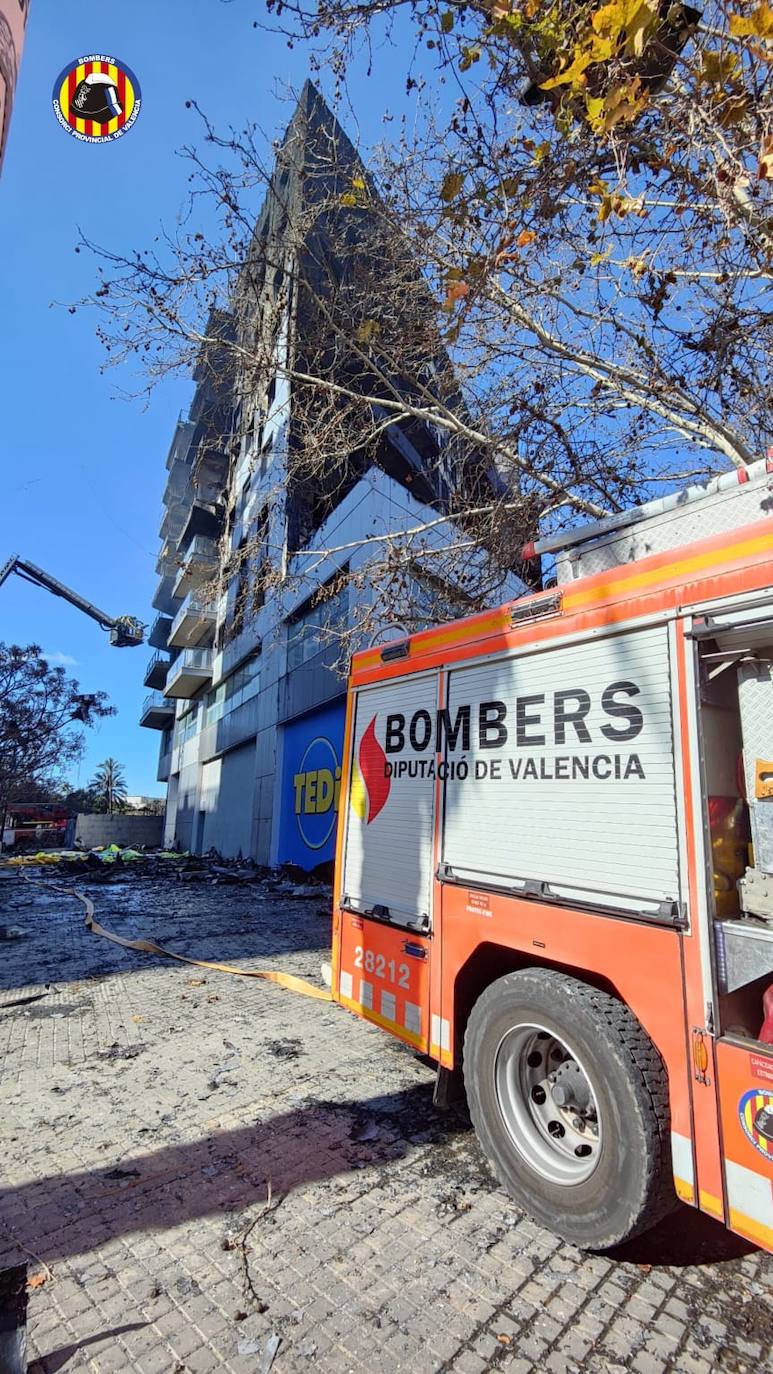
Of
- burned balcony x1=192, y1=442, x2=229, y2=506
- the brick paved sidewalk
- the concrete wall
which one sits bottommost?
the concrete wall

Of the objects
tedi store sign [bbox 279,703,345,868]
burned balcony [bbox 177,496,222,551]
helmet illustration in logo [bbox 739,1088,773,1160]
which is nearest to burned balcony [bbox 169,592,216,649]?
burned balcony [bbox 177,496,222,551]

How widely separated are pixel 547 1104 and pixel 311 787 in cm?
1548

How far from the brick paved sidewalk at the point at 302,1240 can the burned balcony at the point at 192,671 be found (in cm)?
3090

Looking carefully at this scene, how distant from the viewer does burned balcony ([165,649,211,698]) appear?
34.8m

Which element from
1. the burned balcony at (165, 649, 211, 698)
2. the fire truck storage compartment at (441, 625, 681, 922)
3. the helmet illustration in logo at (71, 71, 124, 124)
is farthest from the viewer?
the burned balcony at (165, 649, 211, 698)

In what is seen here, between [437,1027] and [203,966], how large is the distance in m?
5.09

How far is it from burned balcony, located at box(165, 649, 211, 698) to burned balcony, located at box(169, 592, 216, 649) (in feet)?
4.52

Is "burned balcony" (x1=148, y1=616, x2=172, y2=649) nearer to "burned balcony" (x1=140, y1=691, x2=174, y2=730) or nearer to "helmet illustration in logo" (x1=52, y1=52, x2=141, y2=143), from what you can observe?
"burned balcony" (x1=140, y1=691, x2=174, y2=730)

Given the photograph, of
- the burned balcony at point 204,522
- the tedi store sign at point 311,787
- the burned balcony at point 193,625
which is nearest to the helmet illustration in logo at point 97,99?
the tedi store sign at point 311,787

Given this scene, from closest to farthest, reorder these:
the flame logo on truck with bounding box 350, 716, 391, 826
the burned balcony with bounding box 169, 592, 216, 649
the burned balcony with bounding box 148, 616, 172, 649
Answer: the flame logo on truck with bounding box 350, 716, 391, 826
the burned balcony with bounding box 169, 592, 216, 649
the burned balcony with bounding box 148, 616, 172, 649

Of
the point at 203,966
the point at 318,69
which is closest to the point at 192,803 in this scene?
the point at 203,966

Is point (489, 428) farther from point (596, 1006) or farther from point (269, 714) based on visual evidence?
point (269, 714)

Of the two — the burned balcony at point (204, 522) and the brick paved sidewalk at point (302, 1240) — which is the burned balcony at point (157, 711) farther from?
the brick paved sidewalk at point (302, 1240)

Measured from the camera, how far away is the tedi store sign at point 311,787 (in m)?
16.6
